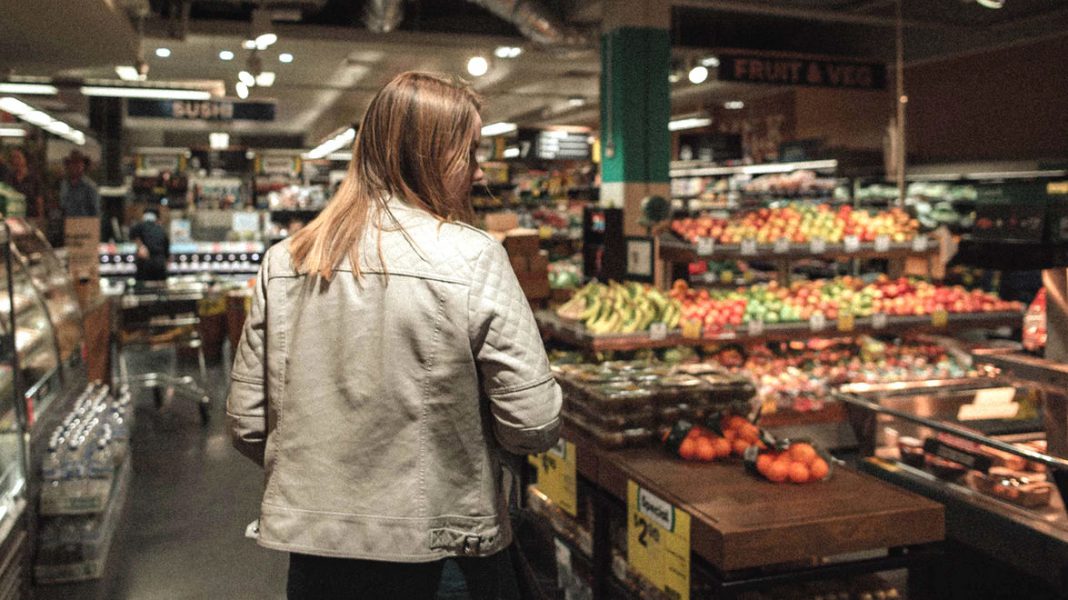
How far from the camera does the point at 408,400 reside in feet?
5.32

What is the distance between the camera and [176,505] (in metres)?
5.41

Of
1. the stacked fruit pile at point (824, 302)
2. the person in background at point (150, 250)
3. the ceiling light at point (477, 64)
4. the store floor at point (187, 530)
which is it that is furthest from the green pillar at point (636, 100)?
the person in background at point (150, 250)

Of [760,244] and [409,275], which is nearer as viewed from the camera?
[409,275]

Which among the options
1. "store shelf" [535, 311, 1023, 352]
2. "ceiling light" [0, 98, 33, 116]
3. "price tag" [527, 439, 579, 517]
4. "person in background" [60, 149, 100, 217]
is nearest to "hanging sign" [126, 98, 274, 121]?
"ceiling light" [0, 98, 33, 116]

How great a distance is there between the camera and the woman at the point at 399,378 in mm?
1612

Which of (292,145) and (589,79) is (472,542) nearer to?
(589,79)

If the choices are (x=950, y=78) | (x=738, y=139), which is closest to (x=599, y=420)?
(x=950, y=78)

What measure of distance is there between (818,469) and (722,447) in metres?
0.31

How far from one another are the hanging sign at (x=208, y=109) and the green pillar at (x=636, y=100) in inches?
189

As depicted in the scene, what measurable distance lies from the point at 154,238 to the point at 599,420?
871cm

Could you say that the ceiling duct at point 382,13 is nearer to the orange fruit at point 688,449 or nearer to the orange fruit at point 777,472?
the orange fruit at point 688,449

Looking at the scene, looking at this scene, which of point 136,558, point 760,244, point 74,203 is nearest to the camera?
point 136,558

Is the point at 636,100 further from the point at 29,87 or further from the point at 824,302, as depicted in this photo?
the point at 29,87

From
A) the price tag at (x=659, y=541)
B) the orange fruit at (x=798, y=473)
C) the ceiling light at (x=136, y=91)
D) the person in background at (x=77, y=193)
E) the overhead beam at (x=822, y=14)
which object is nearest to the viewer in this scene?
the price tag at (x=659, y=541)
